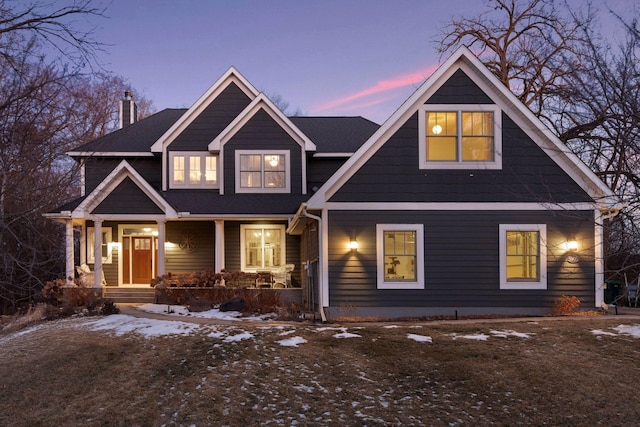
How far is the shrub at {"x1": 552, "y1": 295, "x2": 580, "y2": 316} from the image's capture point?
13312 mm

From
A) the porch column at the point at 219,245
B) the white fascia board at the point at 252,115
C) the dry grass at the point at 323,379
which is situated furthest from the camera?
the white fascia board at the point at 252,115

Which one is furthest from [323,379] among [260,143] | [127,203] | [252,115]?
[252,115]

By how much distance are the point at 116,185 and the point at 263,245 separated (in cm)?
498

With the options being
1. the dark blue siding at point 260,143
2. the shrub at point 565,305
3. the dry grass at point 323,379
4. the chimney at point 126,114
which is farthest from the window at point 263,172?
the shrub at point 565,305

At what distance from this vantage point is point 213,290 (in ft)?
51.6

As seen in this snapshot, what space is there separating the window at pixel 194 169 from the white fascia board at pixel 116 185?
228cm

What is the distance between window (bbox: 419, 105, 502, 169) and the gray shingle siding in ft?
4.13

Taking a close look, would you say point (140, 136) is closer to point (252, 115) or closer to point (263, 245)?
point (252, 115)

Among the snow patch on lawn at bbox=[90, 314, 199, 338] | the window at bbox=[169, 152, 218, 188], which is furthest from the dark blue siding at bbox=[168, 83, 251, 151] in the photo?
the snow patch on lawn at bbox=[90, 314, 199, 338]

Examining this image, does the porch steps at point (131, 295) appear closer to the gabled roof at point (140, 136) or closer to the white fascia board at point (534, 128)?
the gabled roof at point (140, 136)

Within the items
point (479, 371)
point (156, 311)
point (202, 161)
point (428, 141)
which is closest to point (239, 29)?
point (202, 161)

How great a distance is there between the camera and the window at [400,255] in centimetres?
1350

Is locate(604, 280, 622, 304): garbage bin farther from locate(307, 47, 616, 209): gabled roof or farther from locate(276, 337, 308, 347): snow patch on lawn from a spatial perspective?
locate(276, 337, 308, 347): snow patch on lawn

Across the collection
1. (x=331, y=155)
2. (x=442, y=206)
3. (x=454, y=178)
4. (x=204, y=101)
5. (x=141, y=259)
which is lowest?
(x=141, y=259)
